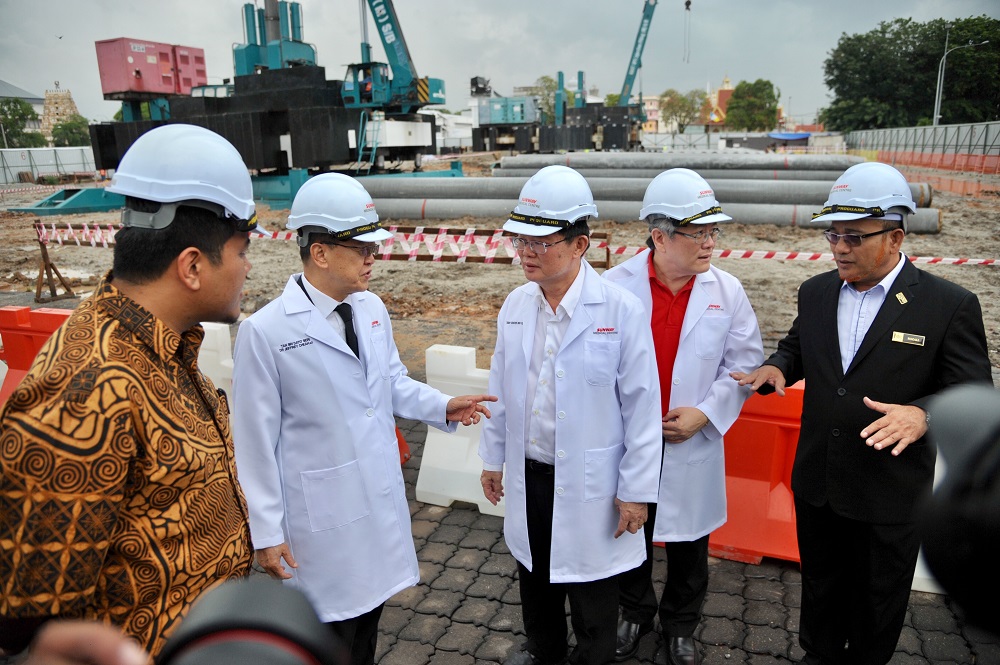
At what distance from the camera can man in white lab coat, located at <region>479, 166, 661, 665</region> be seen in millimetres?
2713

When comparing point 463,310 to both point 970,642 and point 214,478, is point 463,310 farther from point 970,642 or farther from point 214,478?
point 214,478

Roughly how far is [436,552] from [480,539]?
311 millimetres

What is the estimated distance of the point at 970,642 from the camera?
3246 mm

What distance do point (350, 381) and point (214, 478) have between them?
37.8 inches

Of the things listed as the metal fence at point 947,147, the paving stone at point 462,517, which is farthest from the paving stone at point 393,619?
the metal fence at point 947,147

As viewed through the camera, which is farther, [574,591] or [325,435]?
[574,591]

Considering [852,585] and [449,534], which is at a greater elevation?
[852,585]

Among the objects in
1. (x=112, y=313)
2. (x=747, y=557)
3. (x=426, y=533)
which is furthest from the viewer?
(x=426, y=533)

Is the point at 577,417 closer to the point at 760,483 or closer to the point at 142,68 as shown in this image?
the point at 760,483

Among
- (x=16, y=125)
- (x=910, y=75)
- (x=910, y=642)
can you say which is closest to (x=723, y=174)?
(x=910, y=642)

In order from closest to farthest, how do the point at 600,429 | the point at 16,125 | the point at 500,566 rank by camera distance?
the point at 600,429, the point at 500,566, the point at 16,125

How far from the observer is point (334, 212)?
2596mm

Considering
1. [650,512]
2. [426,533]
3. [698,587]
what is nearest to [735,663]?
[698,587]

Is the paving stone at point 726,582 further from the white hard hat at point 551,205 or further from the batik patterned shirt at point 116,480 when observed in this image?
the batik patterned shirt at point 116,480
